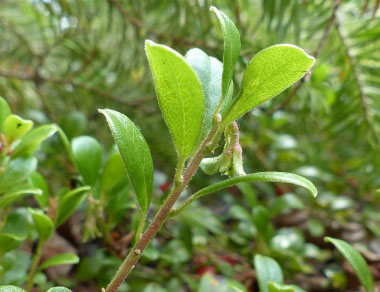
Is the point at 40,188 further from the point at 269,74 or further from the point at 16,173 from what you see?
the point at 269,74

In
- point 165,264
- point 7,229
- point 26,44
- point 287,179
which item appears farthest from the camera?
point 26,44

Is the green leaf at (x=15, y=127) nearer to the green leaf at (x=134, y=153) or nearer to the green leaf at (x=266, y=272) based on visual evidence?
the green leaf at (x=134, y=153)

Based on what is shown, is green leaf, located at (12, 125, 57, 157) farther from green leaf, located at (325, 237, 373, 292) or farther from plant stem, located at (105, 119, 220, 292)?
green leaf, located at (325, 237, 373, 292)

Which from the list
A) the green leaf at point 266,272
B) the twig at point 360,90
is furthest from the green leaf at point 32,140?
the twig at point 360,90

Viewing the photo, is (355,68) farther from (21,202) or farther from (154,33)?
(21,202)

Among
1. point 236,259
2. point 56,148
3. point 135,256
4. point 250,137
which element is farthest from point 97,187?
point 250,137

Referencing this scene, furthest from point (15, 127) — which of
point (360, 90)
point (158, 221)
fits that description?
point (360, 90)
